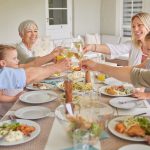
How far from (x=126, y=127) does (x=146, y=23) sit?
1.52 metres

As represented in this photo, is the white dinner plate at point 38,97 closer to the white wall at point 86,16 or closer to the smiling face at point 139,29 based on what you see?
the smiling face at point 139,29

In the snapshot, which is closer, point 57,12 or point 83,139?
point 83,139

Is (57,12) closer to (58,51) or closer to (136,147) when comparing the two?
(58,51)

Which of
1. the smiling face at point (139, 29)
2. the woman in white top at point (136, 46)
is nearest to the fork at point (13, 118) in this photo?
the woman in white top at point (136, 46)

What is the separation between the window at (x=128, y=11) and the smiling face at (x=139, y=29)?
3.85m

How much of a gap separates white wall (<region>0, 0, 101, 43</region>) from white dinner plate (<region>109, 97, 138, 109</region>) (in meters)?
4.23

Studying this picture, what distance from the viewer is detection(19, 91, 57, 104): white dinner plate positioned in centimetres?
166

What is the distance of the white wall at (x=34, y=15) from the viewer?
17.7ft

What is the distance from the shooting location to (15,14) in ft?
18.2

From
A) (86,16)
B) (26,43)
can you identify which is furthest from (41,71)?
(86,16)

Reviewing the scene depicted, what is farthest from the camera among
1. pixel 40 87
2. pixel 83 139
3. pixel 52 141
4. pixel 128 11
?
pixel 128 11

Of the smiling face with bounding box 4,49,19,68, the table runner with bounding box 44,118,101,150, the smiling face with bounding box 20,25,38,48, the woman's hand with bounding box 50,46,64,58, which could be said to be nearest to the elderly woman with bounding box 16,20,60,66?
the smiling face with bounding box 20,25,38,48

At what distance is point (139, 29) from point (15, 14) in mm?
3703

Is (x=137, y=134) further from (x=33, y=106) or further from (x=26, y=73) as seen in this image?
(x=26, y=73)
